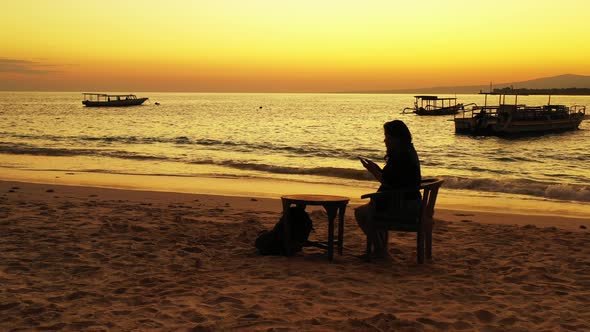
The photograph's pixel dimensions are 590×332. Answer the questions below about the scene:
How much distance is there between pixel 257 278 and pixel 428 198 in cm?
213

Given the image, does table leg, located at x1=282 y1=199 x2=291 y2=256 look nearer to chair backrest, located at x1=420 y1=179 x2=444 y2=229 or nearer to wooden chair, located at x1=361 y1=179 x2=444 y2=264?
wooden chair, located at x1=361 y1=179 x2=444 y2=264

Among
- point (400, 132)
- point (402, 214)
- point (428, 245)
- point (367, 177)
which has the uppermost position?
point (400, 132)

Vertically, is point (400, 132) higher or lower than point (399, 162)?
higher

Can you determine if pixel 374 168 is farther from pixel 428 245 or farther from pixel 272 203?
pixel 272 203

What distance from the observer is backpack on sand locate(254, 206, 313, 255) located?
6188 mm

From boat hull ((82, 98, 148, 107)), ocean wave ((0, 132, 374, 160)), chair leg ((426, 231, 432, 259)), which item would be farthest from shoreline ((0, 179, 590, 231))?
boat hull ((82, 98, 148, 107))

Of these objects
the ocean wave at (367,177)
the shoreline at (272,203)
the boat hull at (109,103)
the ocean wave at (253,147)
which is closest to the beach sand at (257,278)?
the shoreline at (272,203)

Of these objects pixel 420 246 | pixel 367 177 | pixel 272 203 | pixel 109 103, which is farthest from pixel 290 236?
pixel 109 103

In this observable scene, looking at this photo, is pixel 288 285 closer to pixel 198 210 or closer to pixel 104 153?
pixel 198 210

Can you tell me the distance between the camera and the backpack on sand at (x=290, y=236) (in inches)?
244

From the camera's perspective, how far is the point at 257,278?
5.26 meters

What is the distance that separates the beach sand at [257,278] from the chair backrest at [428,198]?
525mm

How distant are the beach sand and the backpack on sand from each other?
0.16m

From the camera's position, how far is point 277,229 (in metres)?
6.25
